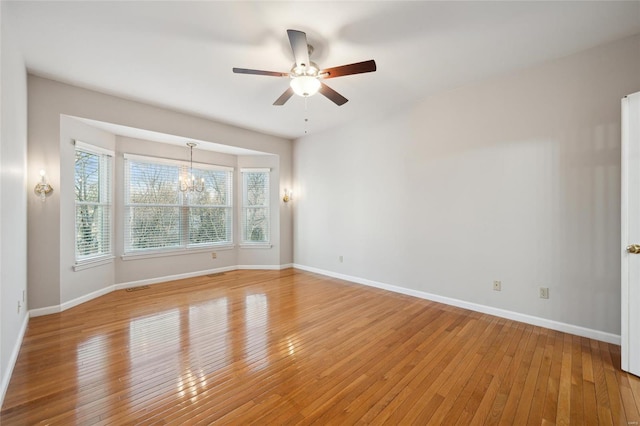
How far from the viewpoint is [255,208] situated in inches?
247

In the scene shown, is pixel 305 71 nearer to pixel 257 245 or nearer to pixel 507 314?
pixel 507 314

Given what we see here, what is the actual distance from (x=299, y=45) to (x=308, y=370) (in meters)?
2.78

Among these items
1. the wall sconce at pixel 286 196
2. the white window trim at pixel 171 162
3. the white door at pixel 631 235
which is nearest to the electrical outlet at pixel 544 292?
the white door at pixel 631 235

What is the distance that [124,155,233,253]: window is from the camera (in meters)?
4.86

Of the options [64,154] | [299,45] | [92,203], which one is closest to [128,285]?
[92,203]

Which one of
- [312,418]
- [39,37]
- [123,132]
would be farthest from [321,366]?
[123,132]

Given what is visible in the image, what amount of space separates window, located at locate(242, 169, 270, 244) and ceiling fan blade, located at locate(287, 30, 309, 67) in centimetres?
396

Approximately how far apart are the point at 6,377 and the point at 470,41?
16.4 feet

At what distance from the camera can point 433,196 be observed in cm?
404

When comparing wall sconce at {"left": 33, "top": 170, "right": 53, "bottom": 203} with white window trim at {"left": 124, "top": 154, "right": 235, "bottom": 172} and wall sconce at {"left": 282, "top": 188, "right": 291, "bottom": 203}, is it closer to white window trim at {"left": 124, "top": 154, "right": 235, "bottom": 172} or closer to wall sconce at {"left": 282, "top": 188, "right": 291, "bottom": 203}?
white window trim at {"left": 124, "top": 154, "right": 235, "bottom": 172}

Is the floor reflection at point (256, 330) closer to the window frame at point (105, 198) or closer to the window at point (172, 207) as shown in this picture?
the window at point (172, 207)

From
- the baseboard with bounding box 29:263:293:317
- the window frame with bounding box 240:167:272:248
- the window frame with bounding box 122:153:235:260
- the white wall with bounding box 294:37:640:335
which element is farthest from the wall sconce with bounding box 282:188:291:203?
the white wall with bounding box 294:37:640:335

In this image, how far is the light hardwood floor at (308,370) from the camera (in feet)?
5.90

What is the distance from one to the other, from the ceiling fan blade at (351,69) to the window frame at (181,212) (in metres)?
4.00
